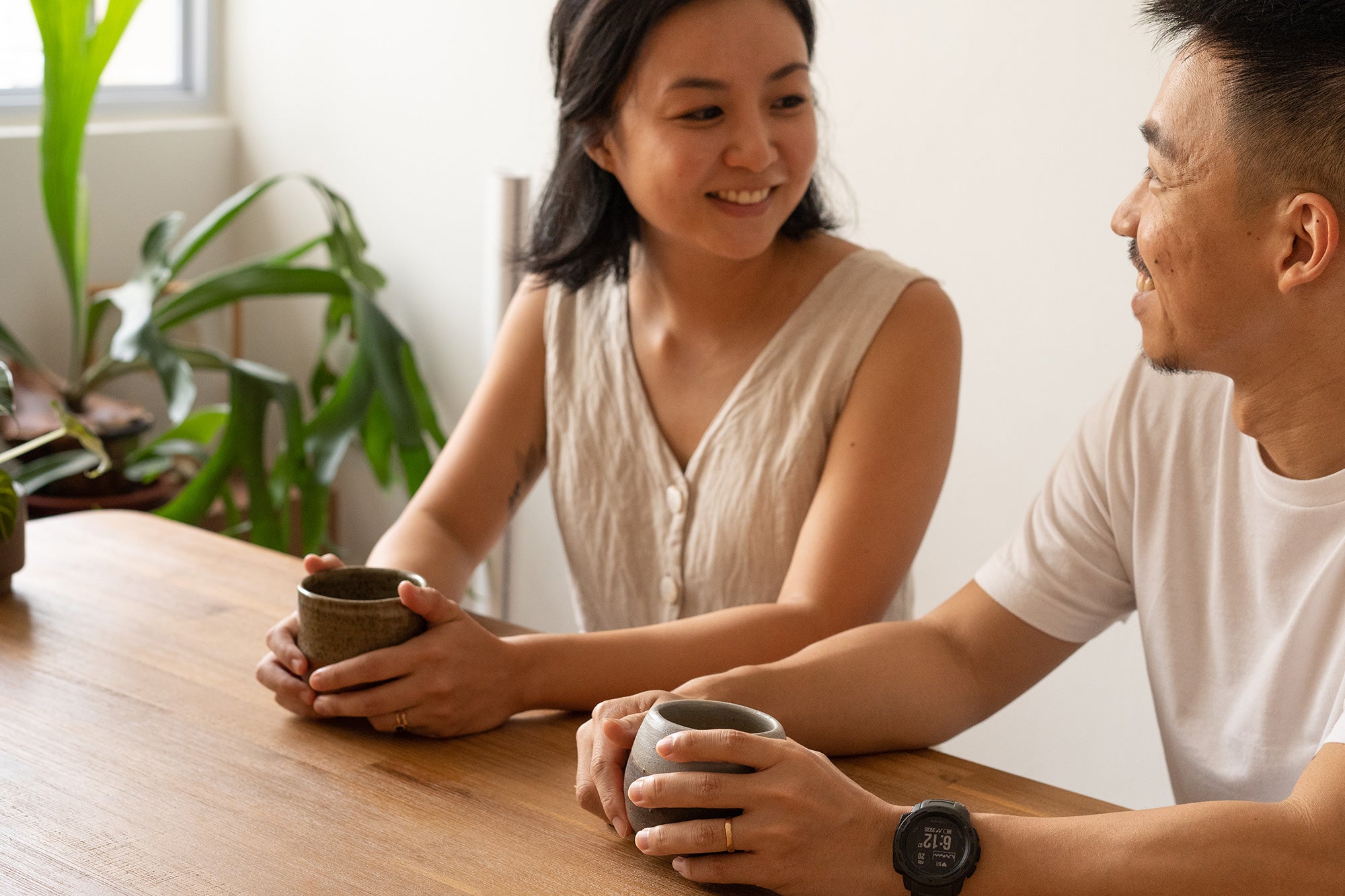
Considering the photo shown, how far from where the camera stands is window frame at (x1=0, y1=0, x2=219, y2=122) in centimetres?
343

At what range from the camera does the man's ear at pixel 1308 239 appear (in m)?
0.97

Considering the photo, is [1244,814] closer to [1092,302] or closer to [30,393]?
[1092,302]

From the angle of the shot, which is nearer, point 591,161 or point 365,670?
point 365,670

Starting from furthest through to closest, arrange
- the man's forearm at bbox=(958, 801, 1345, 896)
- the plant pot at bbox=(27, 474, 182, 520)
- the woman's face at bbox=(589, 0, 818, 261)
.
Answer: the plant pot at bbox=(27, 474, 182, 520) → the woman's face at bbox=(589, 0, 818, 261) → the man's forearm at bbox=(958, 801, 1345, 896)

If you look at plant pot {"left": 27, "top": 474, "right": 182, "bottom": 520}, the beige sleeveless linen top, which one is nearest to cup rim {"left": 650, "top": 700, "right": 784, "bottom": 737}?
the beige sleeveless linen top

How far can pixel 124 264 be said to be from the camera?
3.36 metres

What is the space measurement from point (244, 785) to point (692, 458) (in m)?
0.76

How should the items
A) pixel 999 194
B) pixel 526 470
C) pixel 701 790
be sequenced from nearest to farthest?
pixel 701 790
pixel 526 470
pixel 999 194

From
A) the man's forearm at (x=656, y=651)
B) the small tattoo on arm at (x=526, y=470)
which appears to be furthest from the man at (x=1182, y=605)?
the small tattoo on arm at (x=526, y=470)

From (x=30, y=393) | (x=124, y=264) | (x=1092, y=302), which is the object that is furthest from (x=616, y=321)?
(x=124, y=264)

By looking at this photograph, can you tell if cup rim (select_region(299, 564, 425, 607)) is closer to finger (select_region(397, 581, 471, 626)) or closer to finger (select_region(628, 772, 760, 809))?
finger (select_region(397, 581, 471, 626))

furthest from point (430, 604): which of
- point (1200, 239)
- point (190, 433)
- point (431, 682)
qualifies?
point (190, 433)

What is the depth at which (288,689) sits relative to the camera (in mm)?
1165

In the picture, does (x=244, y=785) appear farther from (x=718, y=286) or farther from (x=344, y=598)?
(x=718, y=286)
